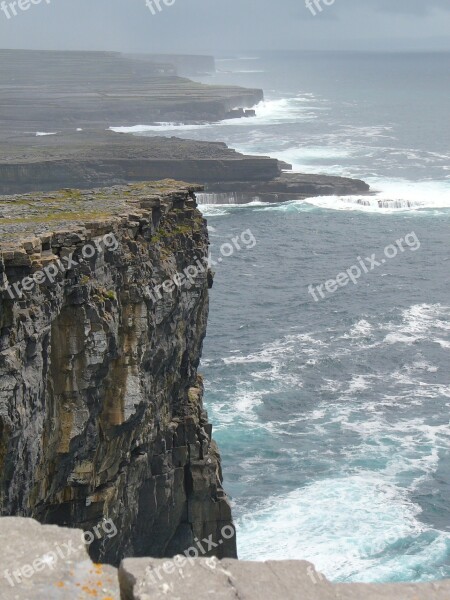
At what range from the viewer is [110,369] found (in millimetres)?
33750

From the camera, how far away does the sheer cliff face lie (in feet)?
94.3

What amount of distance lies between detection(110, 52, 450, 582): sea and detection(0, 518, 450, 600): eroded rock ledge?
33.1 metres

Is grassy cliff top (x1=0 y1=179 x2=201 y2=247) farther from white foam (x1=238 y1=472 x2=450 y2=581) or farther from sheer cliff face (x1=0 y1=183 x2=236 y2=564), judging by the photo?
white foam (x1=238 y1=472 x2=450 y2=581)

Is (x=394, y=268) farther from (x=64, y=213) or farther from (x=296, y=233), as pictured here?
(x=64, y=213)

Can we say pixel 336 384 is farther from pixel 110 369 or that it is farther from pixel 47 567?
pixel 47 567

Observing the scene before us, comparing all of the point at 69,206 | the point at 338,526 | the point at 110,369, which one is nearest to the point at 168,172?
the point at 338,526

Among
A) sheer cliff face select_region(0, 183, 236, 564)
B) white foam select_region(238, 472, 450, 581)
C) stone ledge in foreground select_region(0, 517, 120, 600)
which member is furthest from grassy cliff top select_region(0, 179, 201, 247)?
stone ledge in foreground select_region(0, 517, 120, 600)

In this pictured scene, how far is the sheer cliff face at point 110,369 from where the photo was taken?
28.7 m

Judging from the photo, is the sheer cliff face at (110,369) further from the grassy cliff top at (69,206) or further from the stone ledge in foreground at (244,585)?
the stone ledge in foreground at (244,585)

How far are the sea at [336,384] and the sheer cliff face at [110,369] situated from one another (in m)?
8.39

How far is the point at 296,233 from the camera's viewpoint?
108625 mm

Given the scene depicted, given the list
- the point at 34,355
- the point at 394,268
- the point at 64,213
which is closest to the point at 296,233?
the point at 394,268

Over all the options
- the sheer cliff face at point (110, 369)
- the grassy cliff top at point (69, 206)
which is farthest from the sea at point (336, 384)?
the grassy cliff top at point (69, 206)

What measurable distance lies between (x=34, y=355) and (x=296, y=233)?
81.4 m
